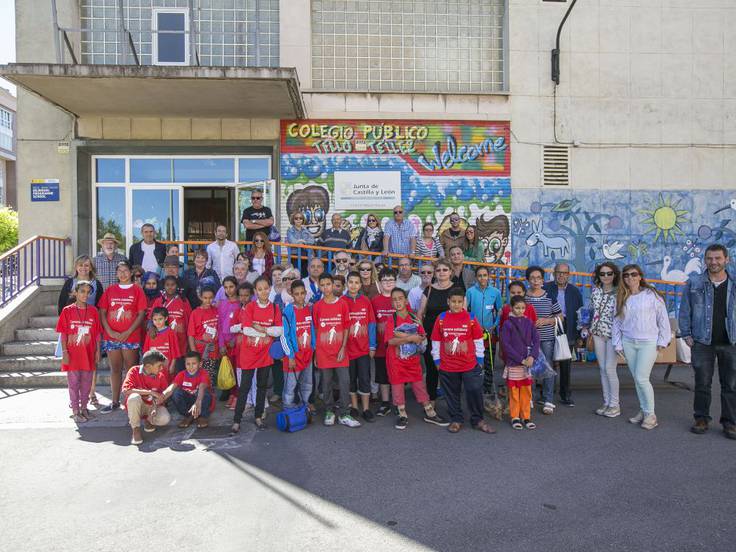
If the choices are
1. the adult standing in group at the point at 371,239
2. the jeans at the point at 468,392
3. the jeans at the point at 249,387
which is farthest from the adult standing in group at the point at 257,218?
the jeans at the point at 468,392

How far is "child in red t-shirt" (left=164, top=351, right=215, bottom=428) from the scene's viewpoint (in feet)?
19.2

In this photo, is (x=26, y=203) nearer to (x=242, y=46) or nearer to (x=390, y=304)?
(x=242, y=46)

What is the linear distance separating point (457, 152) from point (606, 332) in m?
6.10

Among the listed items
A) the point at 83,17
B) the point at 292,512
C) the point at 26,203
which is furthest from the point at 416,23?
the point at 292,512

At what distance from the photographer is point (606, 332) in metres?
6.31

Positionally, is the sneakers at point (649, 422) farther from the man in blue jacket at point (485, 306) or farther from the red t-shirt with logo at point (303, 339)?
the red t-shirt with logo at point (303, 339)

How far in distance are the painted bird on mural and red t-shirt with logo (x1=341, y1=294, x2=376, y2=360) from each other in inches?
294

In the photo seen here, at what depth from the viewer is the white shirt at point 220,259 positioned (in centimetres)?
823

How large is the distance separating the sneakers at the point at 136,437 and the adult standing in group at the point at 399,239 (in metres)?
Answer: 5.40

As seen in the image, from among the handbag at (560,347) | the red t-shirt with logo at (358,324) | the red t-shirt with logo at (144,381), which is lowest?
the red t-shirt with logo at (144,381)

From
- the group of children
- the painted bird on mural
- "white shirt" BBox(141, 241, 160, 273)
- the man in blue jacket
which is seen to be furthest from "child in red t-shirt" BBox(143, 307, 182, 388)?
the painted bird on mural

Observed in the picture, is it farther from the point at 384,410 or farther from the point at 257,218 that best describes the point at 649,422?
the point at 257,218

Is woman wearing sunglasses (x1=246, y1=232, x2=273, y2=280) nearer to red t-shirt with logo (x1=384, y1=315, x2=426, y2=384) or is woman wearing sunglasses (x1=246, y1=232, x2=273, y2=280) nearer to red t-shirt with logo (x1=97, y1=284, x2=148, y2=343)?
red t-shirt with logo (x1=97, y1=284, x2=148, y2=343)

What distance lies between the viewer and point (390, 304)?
6.38 metres
